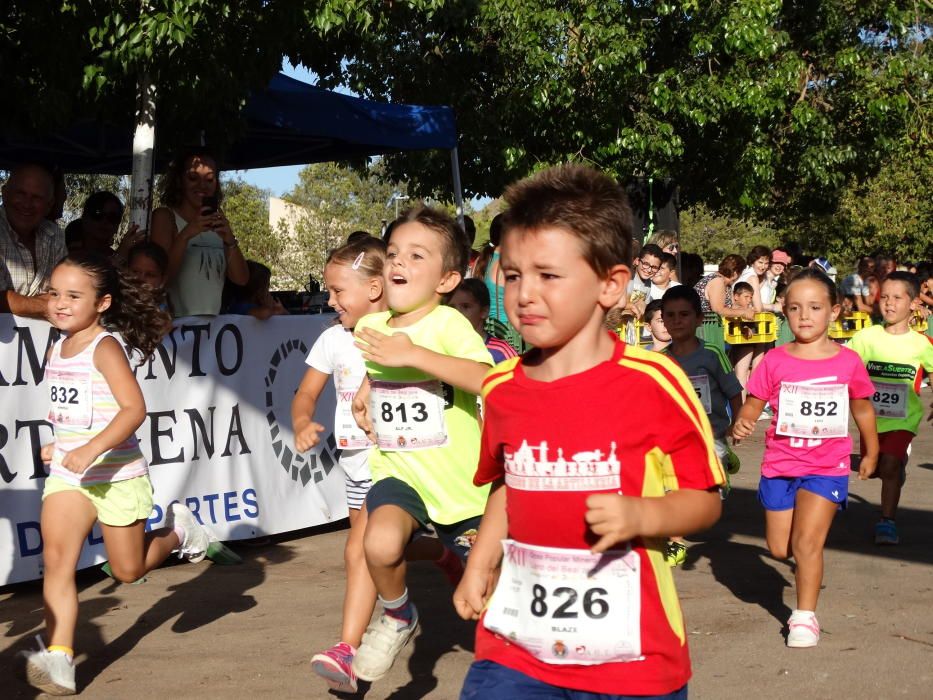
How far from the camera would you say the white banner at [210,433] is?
264 inches

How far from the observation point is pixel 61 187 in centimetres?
784

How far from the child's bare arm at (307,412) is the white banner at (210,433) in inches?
83.3

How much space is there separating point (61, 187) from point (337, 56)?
4084 mm

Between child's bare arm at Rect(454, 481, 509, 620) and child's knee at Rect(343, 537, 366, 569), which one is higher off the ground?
child's bare arm at Rect(454, 481, 509, 620)

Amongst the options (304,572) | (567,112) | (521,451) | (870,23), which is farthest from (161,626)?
(870,23)

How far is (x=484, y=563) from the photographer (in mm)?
3049

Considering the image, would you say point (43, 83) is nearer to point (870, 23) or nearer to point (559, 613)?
point (559, 613)

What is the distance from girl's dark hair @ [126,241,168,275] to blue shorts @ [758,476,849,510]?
357 cm

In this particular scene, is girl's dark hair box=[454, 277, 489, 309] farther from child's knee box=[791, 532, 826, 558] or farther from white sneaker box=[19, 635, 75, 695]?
white sneaker box=[19, 635, 75, 695]

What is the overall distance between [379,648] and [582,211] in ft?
6.88

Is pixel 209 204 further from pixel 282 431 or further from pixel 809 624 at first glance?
pixel 809 624

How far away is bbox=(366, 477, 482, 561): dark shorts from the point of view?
174 inches

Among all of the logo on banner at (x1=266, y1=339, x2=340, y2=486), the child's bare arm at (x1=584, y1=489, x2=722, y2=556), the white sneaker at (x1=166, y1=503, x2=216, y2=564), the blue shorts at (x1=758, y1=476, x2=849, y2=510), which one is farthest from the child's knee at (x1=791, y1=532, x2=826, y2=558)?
the logo on banner at (x1=266, y1=339, x2=340, y2=486)

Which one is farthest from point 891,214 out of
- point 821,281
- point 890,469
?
point 821,281
